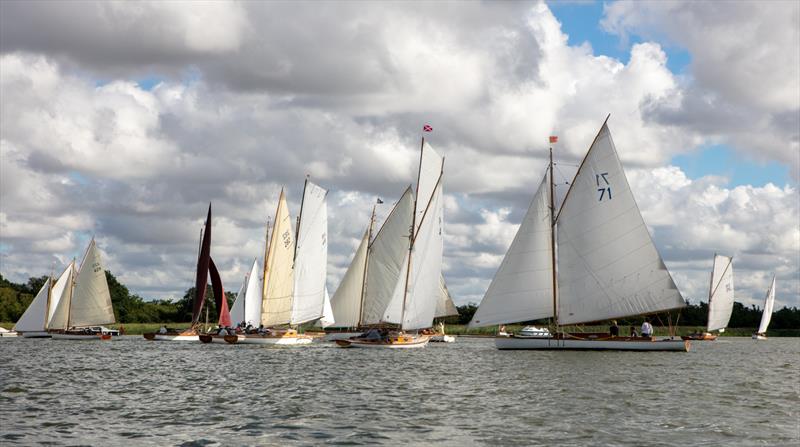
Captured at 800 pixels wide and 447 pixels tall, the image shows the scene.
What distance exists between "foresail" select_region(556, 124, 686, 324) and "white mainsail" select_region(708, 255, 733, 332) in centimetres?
8116

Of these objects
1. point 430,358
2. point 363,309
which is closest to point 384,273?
point 363,309

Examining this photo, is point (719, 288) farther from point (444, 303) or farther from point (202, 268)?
point (202, 268)

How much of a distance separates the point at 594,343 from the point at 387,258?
34939 mm

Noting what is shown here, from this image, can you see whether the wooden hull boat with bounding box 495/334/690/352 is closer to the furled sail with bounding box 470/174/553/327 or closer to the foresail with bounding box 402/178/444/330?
the furled sail with bounding box 470/174/553/327

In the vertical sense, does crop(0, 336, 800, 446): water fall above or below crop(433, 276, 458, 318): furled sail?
below

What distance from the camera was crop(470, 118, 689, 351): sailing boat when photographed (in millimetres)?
74875

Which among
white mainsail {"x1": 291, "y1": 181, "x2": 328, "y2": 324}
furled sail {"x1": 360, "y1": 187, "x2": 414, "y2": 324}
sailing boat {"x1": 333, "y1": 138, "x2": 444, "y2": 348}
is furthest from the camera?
furled sail {"x1": 360, "y1": 187, "x2": 414, "y2": 324}

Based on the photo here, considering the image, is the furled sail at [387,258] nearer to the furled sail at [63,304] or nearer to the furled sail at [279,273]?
the furled sail at [279,273]

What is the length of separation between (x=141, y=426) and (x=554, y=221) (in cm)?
5274

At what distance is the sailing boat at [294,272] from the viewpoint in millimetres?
97750

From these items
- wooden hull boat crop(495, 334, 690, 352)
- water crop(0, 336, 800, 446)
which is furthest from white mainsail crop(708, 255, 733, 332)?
water crop(0, 336, 800, 446)

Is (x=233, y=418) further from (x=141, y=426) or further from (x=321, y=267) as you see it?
(x=321, y=267)

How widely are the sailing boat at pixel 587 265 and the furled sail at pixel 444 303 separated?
47154mm

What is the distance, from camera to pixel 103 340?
12200 centimetres
